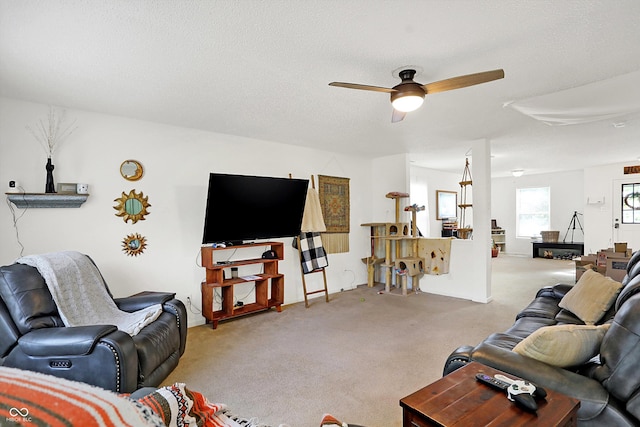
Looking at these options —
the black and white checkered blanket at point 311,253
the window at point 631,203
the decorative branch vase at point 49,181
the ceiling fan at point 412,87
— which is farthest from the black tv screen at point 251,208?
the window at point 631,203

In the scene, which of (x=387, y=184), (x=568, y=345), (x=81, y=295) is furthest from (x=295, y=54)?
(x=387, y=184)

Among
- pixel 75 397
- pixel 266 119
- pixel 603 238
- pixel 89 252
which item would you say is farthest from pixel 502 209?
pixel 75 397

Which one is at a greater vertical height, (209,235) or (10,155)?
(10,155)

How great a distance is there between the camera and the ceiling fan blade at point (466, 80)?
1.91m

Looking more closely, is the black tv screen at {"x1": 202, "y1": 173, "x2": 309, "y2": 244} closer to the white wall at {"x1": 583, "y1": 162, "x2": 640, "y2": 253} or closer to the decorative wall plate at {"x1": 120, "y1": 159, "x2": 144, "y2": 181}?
the decorative wall plate at {"x1": 120, "y1": 159, "x2": 144, "y2": 181}

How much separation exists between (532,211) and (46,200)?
35.1 ft

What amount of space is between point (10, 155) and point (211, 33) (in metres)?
2.45

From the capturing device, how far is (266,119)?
3.52m

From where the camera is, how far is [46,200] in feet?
9.66

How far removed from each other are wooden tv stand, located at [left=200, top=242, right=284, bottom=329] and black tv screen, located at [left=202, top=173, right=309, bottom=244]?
226mm

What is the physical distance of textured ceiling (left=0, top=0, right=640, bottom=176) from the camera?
1.69 meters

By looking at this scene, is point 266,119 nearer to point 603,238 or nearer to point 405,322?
point 405,322

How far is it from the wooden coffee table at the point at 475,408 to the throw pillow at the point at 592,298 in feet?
4.75

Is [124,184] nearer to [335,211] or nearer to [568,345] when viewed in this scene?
[335,211]
